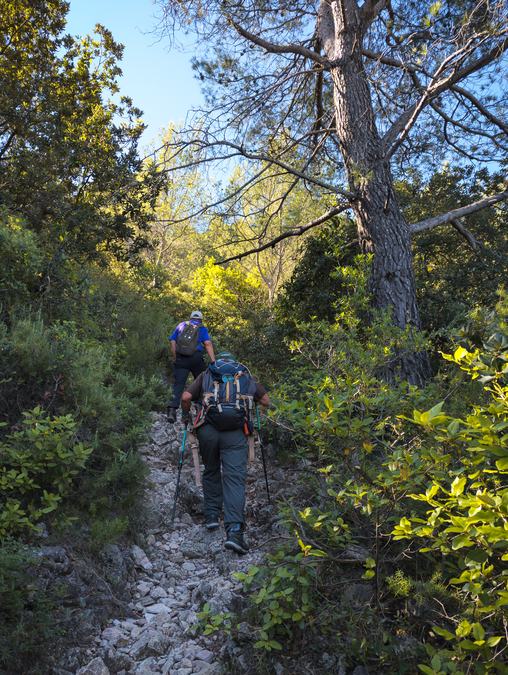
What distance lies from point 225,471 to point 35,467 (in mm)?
1976

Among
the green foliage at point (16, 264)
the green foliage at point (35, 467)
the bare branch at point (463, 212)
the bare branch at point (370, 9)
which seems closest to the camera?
the green foliage at point (35, 467)

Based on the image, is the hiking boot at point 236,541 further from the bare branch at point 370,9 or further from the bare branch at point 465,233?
the bare branch at point 370,9

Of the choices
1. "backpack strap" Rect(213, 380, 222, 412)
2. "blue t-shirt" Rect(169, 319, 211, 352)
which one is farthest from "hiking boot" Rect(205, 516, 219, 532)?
"blue t-shirt" Rect(169, 319, 211, 352)

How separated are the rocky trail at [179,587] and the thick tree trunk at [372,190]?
2.74m

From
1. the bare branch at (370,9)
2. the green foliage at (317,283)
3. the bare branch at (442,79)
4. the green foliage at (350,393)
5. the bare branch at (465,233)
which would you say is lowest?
the green foliage at (350,393)

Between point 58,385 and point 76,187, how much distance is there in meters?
5.57

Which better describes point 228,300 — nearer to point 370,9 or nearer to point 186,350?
point 186,350

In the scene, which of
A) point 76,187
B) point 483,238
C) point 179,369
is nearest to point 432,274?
point 483,238

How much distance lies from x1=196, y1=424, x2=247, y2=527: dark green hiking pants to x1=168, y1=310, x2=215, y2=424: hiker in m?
2.88

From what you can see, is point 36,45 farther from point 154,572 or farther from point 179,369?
point 154,572

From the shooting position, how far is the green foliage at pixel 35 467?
344 centimetres

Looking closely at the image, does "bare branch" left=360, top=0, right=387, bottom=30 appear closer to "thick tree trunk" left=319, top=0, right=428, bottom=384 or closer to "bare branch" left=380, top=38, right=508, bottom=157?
"thick tree trunk" left=319, top=0, right=428, bottom=384

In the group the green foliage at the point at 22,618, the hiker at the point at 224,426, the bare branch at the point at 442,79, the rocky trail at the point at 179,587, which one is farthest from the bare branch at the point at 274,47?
the green foliage at the point at 22,618

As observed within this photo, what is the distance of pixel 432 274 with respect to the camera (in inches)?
350
